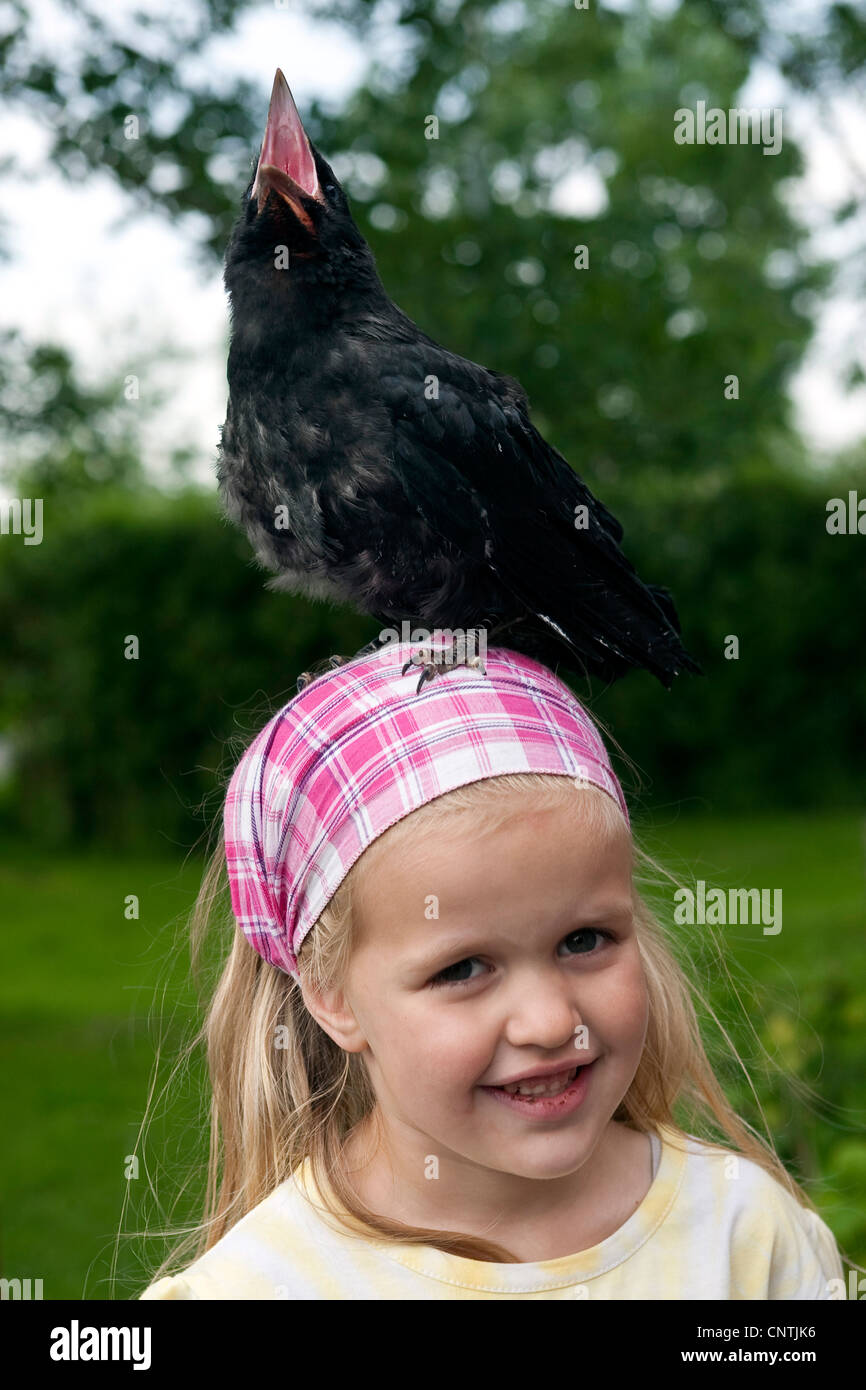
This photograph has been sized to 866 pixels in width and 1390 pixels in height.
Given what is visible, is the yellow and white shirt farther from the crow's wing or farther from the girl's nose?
the crow's wing

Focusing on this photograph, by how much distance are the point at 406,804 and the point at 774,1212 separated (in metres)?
0.81

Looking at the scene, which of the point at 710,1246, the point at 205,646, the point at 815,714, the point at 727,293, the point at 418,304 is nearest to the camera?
the point at 710,1246

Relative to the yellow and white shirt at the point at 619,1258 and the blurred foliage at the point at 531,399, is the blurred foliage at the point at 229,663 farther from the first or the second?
the yellow and white shirt at the point at 619,1258

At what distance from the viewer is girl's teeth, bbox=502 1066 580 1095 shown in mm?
1542

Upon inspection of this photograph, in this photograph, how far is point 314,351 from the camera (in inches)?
62.3

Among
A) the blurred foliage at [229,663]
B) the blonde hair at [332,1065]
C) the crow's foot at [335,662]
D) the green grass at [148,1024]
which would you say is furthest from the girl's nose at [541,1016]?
the blurred foliage at [229,663]

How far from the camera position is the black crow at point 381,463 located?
1.55 meters

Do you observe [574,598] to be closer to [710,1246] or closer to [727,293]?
[710,1246]

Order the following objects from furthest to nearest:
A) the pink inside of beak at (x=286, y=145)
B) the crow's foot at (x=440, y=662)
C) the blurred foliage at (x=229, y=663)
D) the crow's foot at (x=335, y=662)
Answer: the blurred foliage at (x=229, y=663), the crow's foot at (x=335, y=662), the crow's foot at (x=440, y=662), the pink inside of beak at (x=286, y=145)

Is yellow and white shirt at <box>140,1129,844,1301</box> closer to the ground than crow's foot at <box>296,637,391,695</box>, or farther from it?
closer to the ground

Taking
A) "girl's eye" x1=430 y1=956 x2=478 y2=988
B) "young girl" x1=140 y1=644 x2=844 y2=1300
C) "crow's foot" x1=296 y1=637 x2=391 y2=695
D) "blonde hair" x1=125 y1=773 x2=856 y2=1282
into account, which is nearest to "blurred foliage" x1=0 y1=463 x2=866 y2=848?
"blonde hair" x1=125 y1=773 x2=856 y2=1282

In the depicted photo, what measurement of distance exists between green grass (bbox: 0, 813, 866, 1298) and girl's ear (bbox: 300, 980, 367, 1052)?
409 mm

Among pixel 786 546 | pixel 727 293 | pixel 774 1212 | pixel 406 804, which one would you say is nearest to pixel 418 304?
pixel 406 804

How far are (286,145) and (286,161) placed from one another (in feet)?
0.06
